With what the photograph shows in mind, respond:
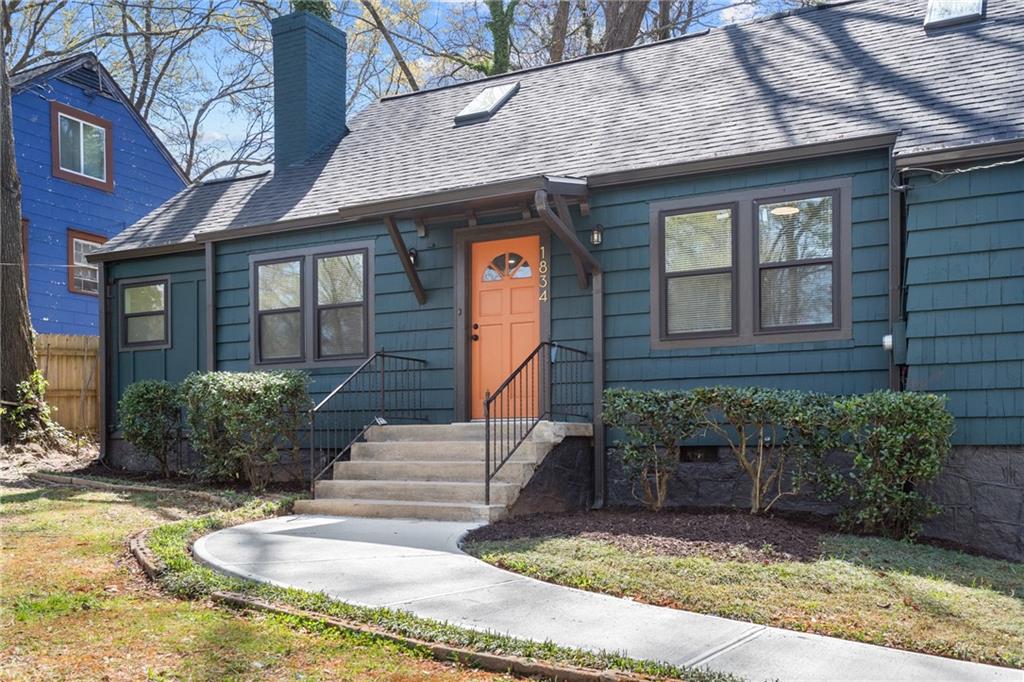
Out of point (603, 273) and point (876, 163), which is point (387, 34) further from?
point (876, 163)

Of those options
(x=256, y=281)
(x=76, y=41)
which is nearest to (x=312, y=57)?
(x=256, y=281)

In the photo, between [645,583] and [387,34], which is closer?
[645,583]

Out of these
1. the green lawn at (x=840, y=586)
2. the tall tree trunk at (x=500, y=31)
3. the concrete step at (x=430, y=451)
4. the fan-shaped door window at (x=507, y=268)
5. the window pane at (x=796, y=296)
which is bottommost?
the green lawn at (x=840, y=586)

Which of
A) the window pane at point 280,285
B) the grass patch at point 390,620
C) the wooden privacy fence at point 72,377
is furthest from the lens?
the wooden privacy fence at point 72,377

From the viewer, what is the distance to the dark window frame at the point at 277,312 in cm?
1040

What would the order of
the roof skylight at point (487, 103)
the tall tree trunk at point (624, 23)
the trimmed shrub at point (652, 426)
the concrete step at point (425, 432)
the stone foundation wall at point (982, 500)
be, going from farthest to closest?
the tall tree trunk at point (624, 23) → the roof skylight at point (487, 103) → the concrete step at point (425, 432) → the trimmed shrub at point (652, 426) → the stone foundation wall at point (982, 500)

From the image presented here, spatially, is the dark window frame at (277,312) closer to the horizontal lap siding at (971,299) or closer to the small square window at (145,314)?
the small square window at (145,314)

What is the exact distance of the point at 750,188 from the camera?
805 centimetres

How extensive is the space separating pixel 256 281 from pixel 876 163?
22.0 feet

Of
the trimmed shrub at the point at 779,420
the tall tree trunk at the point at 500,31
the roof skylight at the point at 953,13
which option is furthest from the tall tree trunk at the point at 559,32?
the trimmed shrub at the point at 779,420

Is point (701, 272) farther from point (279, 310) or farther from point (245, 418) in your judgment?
point (279, 310)

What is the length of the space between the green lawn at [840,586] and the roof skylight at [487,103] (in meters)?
6.12

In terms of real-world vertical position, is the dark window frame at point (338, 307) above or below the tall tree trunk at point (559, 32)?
below

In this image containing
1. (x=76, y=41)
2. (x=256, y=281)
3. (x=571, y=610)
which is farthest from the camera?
(x=76, y=41)
